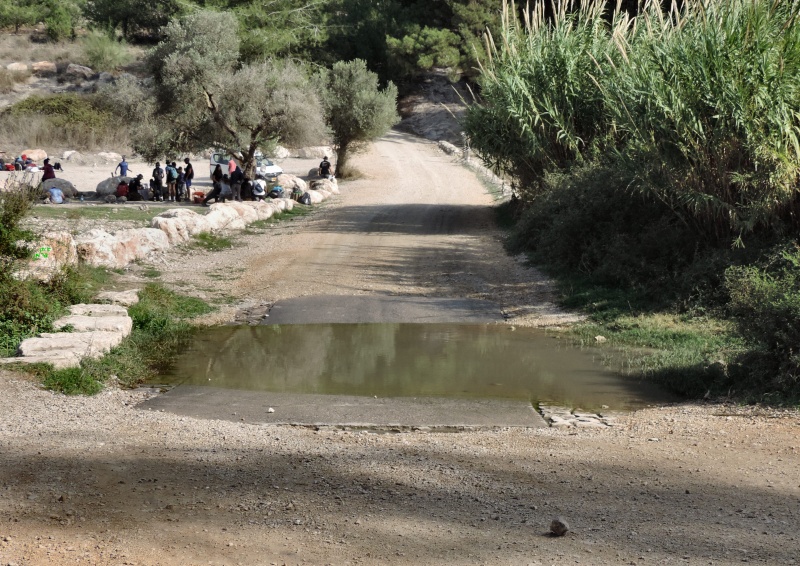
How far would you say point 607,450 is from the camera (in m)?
7.18

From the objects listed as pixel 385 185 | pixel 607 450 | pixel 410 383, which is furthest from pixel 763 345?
pixel 385 185

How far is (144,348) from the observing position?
1125 centimetres

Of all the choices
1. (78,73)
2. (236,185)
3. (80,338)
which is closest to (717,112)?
(80,338)

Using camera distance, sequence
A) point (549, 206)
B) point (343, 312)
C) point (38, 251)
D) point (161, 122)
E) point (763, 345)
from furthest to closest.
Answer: point (161, 122) < point (549, 206) < point (343, 312) < point (38, 251) < point (763, 345)

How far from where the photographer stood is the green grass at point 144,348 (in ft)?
30.1

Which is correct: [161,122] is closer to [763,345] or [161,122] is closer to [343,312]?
[343,312]

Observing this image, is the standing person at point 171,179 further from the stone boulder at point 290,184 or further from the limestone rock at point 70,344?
the limestone rock at point 70,344

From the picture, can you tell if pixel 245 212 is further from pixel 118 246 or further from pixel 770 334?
pixel 770 334

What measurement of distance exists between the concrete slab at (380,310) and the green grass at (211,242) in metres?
5.82

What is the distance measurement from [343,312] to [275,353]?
7.63 ft

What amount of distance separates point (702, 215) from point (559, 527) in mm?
10248

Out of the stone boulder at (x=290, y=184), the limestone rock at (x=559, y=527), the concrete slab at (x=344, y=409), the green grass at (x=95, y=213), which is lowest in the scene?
the concrete slab at (x=344, y=409)

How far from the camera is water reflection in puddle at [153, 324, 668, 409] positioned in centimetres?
991

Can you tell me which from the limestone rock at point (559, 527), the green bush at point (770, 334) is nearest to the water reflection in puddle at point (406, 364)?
the green bush at point (770, 334)
